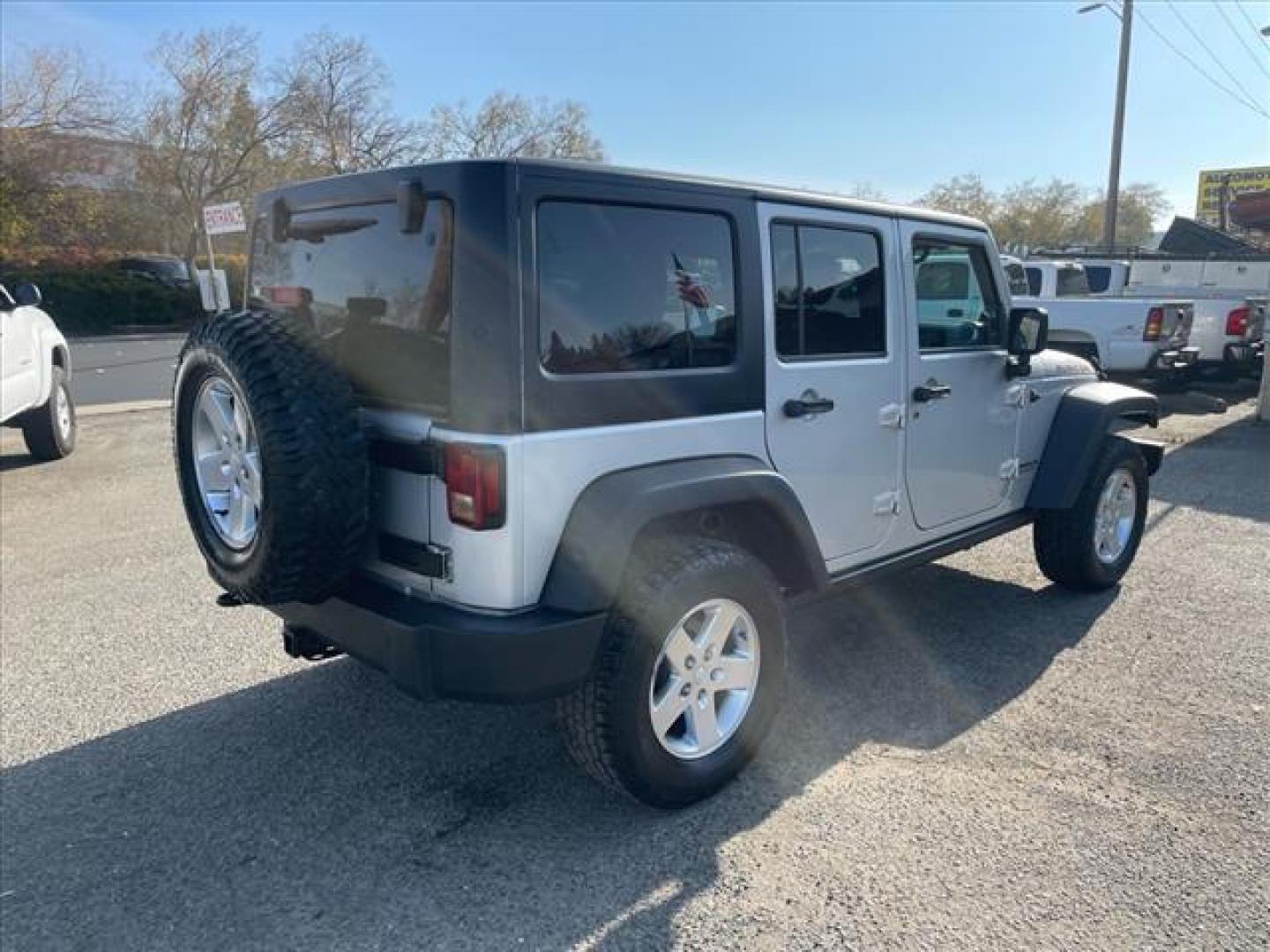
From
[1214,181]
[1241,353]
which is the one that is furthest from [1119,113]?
[1214,181]

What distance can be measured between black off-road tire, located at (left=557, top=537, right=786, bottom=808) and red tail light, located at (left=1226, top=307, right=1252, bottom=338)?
39.5 ft

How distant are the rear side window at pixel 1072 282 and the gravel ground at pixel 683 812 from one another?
11.1 m

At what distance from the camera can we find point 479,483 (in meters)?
2.44

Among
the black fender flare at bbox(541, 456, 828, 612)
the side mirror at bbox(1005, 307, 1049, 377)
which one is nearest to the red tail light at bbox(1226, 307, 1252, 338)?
the side mirror at bbox(1005, 307, 1049, 377)

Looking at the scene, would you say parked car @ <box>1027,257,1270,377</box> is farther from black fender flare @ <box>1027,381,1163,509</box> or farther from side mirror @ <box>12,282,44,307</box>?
side mirror @ <box>12,282,44,307</box>

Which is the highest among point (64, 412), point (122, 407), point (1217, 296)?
point (1217, 296)

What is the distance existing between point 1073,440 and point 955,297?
1098 mm

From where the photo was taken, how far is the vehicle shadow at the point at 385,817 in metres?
2.44

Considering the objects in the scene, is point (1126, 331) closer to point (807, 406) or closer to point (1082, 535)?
point (1082, 535)

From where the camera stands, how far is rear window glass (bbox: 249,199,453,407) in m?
2.56

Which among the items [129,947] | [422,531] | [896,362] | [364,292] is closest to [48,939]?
[129,947]

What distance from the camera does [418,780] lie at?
313cm

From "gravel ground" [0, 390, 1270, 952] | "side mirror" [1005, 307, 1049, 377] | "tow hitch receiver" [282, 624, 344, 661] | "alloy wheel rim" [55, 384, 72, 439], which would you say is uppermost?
"side mirror" [1005, 307, 1049, 377]

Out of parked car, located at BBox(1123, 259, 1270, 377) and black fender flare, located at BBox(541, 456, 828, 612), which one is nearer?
black fender flare, located at BBox(541, 456, 828, 612)
